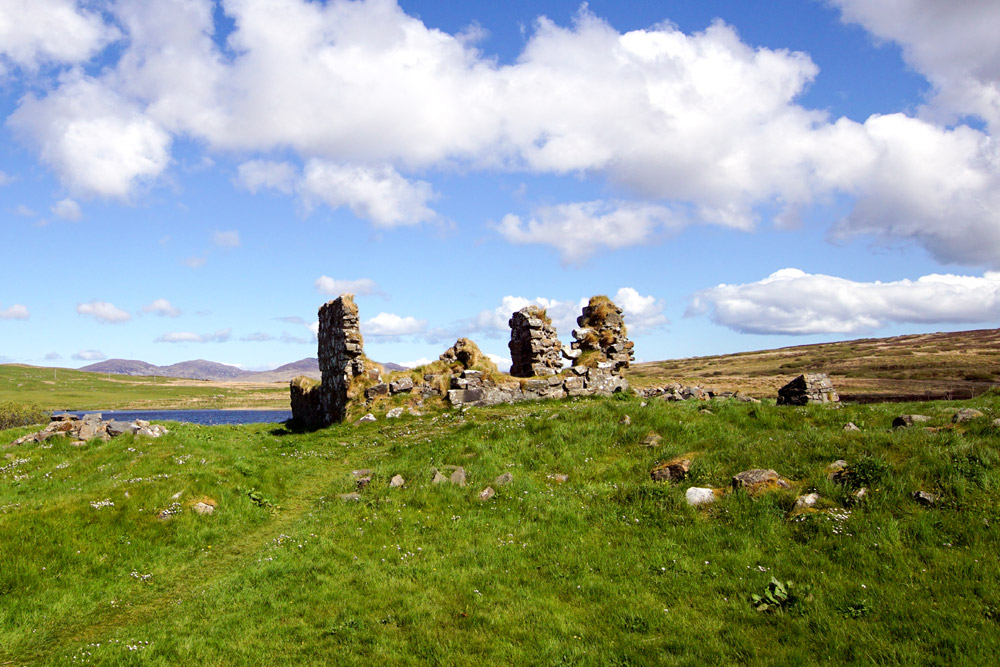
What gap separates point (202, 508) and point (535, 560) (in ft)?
31.3

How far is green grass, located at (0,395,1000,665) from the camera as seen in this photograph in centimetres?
809

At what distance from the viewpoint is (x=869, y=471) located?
1170 centimetres

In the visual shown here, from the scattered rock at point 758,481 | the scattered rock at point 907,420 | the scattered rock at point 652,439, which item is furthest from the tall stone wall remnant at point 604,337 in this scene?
the scattered rock at point 758,481

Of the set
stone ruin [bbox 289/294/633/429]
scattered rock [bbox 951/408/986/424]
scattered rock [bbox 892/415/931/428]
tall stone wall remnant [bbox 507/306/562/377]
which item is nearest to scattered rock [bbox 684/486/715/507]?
scattered rock [bbox 892/415/931/428]

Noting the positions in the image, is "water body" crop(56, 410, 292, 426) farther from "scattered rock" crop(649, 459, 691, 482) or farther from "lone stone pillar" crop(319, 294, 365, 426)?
"scattered rock" crop(649, 459, 691, 482)

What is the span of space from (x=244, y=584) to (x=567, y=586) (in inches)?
257

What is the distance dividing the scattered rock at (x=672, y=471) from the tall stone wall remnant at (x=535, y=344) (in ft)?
60.0

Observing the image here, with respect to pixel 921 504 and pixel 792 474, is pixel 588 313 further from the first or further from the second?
pixel 921 504

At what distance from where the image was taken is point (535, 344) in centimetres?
3319

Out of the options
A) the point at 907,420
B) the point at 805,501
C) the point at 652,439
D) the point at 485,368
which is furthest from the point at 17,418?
the point at 907,420

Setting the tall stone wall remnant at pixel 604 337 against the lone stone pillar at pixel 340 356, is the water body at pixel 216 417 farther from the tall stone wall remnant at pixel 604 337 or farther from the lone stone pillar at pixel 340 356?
the tall stone wall remnant at pixel 604 337

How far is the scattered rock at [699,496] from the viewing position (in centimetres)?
1227

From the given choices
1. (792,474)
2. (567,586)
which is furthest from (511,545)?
(792,474)

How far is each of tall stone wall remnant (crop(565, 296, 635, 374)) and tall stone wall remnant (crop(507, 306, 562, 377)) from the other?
121 cm
